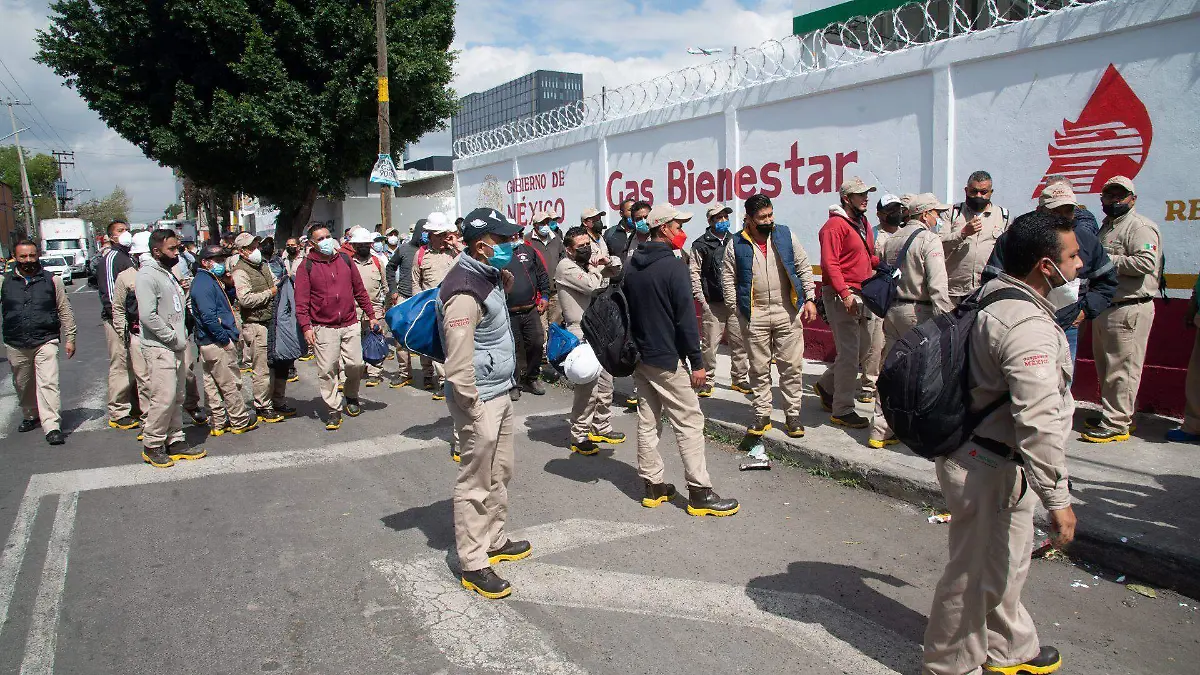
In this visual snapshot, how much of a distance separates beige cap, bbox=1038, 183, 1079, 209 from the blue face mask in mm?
3341

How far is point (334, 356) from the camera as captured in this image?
7.75 metres

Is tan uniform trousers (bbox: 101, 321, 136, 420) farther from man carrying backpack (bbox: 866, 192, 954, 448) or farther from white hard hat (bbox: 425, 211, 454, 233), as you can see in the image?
man carrying backpack (bbox: 866, 192, 954, 448)

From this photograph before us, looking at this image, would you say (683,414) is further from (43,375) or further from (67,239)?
(67,239)

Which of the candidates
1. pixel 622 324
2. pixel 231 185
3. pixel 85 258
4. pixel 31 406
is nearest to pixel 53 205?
pixel 85 258

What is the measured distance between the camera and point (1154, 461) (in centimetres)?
529

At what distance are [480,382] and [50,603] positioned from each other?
2.49 metres

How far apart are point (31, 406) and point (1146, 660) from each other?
9359mm

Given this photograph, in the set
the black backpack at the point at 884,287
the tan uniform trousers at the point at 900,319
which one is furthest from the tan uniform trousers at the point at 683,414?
the black backpack at the point at 884,287

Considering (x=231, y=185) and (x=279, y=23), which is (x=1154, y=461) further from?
(x=231, y=185)

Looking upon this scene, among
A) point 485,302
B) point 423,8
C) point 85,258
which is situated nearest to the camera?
point 485,302

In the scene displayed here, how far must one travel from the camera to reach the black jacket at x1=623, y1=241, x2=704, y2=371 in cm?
498

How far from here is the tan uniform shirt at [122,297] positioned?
7492 mm

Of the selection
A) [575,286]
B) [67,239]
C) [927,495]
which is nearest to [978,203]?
[927,495]

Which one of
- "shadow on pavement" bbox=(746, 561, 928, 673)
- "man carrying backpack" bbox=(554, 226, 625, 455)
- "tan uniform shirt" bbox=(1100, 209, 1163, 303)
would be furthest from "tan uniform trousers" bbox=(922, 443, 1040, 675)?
"man carrying backpack" bbox=(554, 226, 625, 455)
